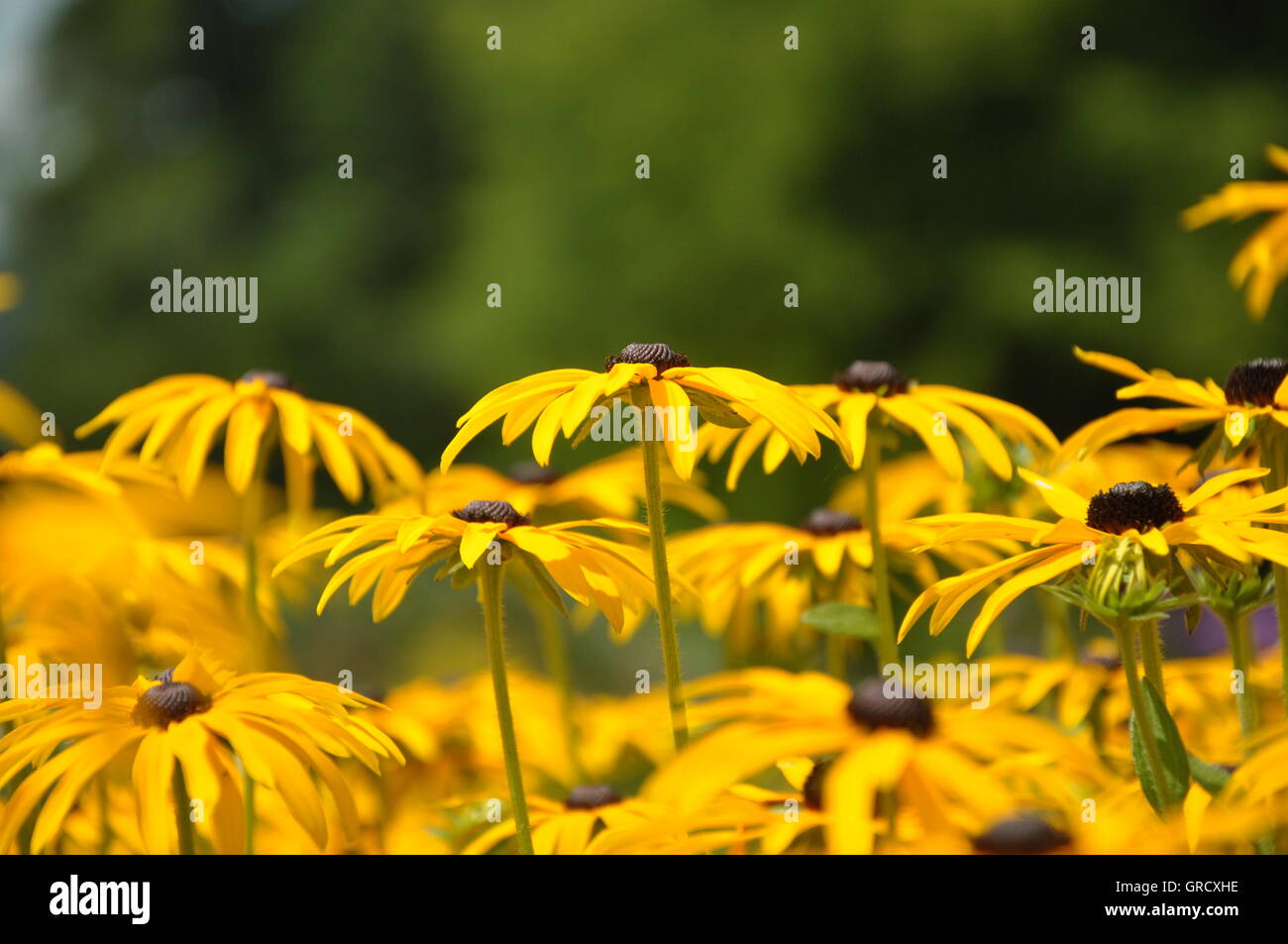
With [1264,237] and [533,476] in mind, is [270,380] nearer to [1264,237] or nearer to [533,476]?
[533,476]

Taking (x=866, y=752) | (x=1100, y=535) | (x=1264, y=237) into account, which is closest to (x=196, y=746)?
(x=866, y=752)

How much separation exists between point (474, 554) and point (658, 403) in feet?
0.66

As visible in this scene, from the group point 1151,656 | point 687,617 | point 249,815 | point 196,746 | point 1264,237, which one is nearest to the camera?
point 196,746

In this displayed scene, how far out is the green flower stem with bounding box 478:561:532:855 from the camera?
1.12 metres

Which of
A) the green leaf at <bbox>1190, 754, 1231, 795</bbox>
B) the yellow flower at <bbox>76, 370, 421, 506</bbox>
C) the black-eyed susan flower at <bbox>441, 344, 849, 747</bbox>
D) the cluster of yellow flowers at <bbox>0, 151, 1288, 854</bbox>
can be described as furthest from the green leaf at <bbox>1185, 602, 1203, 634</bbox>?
the yellow flower at <bbox>76, 370, 421, 506</bbox>

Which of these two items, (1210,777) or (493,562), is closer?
(1210,777)

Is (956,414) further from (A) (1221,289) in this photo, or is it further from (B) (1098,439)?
(A) (1221,289)

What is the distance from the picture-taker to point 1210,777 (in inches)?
41.8

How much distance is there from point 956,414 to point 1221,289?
5.75 metres

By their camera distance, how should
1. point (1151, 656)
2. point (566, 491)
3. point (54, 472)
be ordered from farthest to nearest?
point (566, 491)
point (54, 472)
point (1151, 656)

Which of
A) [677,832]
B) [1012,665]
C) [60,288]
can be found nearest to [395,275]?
[60,288]

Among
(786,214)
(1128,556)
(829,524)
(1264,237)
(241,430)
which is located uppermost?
(786,214)

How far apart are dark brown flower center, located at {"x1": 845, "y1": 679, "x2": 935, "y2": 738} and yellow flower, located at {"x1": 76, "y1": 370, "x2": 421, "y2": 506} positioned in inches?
28.4

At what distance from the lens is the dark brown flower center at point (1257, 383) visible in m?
1.22
